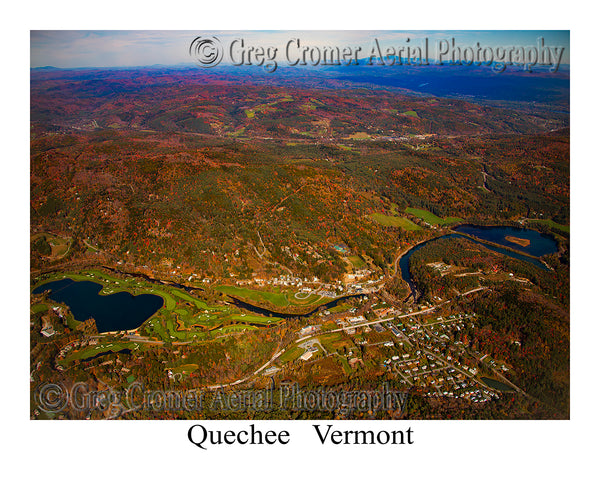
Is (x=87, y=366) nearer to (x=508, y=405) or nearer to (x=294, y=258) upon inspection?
(x=294, y=258)

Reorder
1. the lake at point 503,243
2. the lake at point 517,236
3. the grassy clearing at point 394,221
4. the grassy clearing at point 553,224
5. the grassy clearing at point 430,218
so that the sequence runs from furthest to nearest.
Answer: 1. the grassy clearing at point 430,218
2. the grassy clearing at point 394,221
3. the grassy clearing at point 553,224
4. the lake at point 517,236
5. the lake at point 503,243

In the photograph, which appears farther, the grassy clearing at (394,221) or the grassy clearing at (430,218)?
the grassy clearing at (430,218)

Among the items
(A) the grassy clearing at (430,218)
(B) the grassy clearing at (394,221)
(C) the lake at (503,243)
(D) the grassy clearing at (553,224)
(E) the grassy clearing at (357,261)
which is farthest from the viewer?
(A) the grassy clearing at (430,218)

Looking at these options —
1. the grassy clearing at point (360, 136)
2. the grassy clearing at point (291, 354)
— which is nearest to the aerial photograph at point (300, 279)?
the grassy clearing at point (291, 354)

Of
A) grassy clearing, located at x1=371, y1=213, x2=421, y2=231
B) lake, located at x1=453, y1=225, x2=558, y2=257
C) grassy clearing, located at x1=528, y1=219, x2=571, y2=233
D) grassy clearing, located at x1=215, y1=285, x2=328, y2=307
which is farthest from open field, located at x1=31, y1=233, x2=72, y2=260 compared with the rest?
grassy clearing, located at x1=528, y1=219, x2=571, y2=233

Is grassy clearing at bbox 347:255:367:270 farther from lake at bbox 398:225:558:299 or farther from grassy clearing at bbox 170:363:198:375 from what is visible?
grassy clearing at bbox 170:363:198:375

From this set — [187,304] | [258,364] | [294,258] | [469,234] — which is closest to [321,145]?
[469,234]

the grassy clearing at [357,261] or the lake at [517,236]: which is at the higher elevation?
the lake at [517,236]

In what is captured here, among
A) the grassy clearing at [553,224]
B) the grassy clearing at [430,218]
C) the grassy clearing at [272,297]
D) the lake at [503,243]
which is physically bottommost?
the grassy clearing at [272,297]

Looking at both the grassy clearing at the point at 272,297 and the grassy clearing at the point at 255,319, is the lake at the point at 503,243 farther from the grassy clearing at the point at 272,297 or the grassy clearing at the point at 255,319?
the grassy clearing at the point at 255,319
